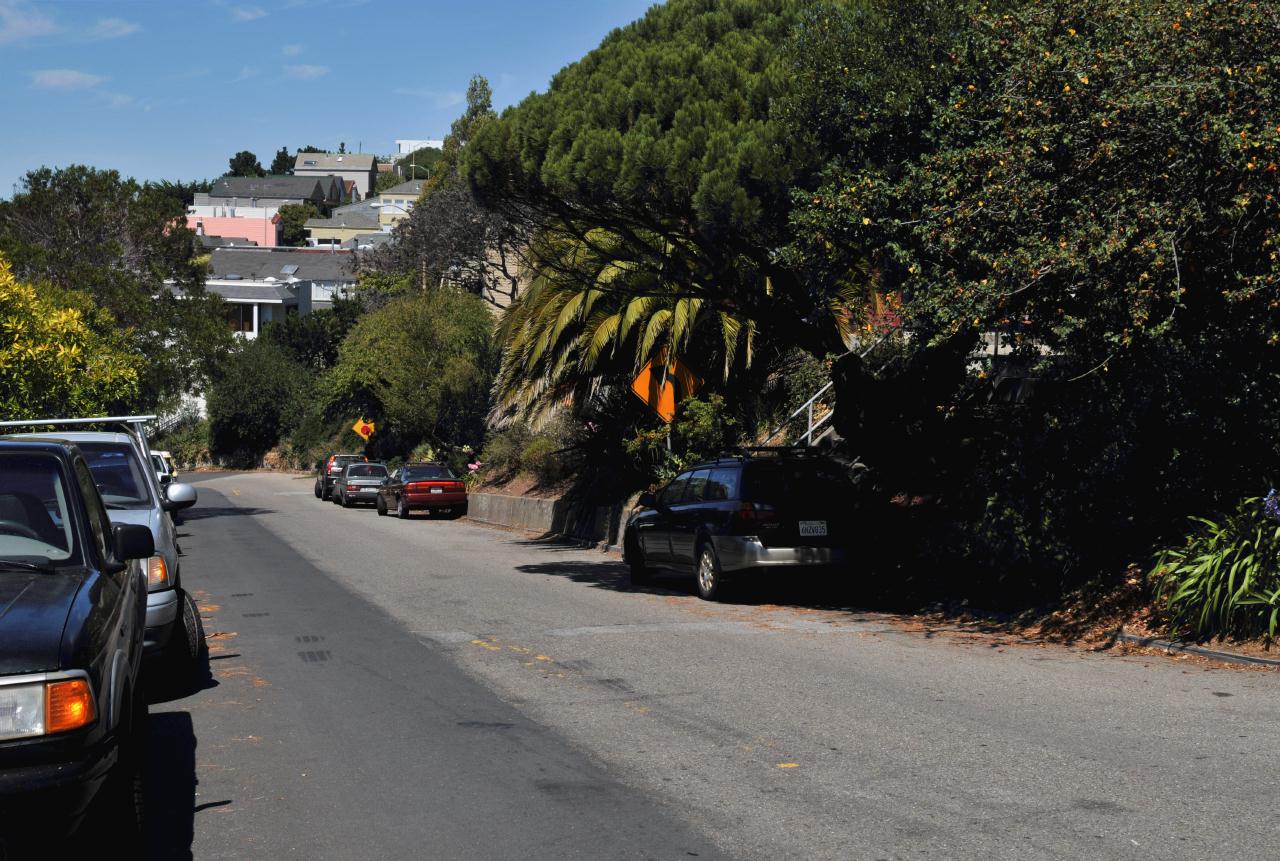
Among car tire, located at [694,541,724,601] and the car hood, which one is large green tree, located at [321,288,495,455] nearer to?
car tire, located at [694,541,724,601]

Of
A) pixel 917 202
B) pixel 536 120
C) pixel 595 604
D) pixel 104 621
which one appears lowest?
pixel 595 604

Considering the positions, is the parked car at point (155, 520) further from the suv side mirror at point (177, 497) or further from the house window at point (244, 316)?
the house window at point (244, 316)

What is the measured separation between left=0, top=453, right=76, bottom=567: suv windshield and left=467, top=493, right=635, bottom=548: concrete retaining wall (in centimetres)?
1805

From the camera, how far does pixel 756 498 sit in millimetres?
14867

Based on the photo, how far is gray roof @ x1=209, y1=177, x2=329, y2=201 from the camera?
547 feet

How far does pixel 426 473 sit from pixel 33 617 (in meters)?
30.9

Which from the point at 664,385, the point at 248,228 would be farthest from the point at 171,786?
the point at 248,228

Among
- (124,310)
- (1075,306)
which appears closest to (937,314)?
(1075,306)

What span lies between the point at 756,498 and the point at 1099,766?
796cm

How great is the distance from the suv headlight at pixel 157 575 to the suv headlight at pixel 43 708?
4743mm

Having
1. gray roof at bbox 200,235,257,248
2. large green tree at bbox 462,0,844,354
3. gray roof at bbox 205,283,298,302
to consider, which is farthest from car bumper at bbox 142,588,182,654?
gray roof at bbox 200,235,257,248

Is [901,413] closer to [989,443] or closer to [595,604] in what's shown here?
[989,443]

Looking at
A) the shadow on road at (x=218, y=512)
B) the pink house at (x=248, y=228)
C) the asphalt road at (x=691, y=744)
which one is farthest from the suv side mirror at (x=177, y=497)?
the pink house at (x=248, y=228)

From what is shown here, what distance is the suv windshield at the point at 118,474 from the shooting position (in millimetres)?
10609
